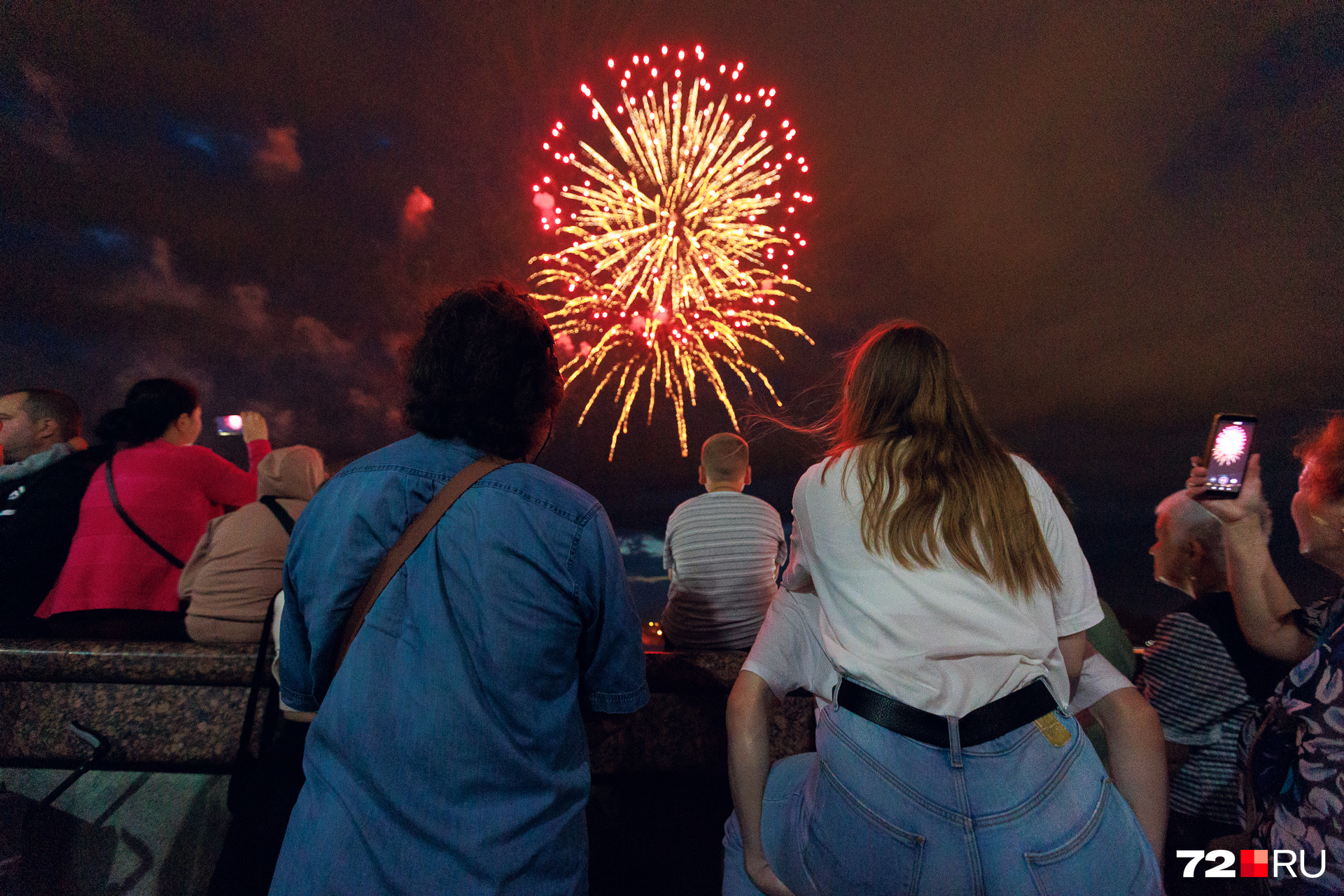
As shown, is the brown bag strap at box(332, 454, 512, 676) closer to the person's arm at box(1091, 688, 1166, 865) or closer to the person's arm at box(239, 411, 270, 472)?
the person's arm at box(1091, 688, 1166, 865)

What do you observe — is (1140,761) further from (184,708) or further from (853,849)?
(184,708)

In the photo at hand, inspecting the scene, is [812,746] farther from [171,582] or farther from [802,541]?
[171,582]

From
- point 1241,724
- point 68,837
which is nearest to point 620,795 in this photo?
point 68,837

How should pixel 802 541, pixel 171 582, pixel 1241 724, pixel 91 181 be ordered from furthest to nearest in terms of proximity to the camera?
1. pixel 91 181
2. pixel 171 582
3. pixel 1241 724
4. pixel 802 541

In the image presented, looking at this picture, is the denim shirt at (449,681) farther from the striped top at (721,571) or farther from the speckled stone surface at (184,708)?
the striped top at (721,571)

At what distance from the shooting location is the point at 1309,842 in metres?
1.37

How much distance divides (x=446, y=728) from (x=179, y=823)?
2140 millimetres

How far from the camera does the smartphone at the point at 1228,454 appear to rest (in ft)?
6.02

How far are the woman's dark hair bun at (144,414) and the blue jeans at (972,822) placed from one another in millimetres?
3589

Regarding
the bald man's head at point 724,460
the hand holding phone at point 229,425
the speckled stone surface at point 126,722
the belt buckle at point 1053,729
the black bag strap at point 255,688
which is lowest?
the speckled stone surface at point 126,722

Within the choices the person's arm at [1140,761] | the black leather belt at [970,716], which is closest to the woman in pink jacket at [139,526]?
the black leather belt at [970,716]

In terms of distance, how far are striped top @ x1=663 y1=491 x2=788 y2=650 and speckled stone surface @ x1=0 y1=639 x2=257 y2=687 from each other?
1.93 meters

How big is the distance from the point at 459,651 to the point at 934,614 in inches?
37.8

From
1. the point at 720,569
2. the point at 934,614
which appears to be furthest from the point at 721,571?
the point at 934,614
